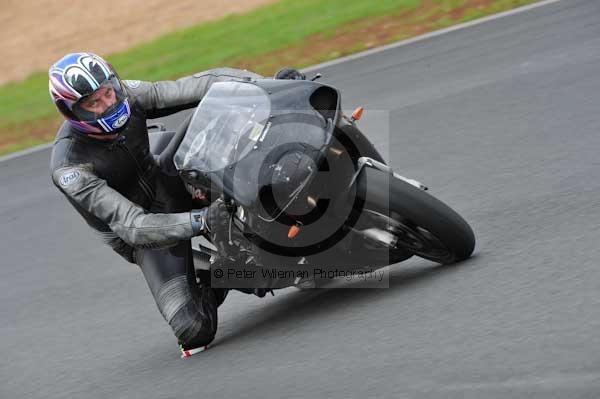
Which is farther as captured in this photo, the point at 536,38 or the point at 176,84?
the point at 536,38

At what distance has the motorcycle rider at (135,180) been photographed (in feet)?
17.5

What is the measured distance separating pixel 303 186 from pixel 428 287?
937 millimetres

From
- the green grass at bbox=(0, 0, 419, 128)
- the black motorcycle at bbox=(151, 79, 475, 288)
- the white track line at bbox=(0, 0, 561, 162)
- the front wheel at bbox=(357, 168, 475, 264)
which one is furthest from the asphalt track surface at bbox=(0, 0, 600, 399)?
the green grass at bbox=(0, 0, 419, 128)

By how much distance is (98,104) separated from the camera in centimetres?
541

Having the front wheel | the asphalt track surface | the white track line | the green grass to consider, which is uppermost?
the front wheel

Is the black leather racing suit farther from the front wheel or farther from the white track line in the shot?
the white track line

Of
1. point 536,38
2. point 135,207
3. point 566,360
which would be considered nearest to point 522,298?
point 566,360

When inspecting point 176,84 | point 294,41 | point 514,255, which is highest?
point 176,84

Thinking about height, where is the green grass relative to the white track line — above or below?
below

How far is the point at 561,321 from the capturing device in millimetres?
4195

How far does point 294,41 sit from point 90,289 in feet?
18.9

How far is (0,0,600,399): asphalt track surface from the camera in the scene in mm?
4211

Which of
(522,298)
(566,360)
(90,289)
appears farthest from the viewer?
(90,289)

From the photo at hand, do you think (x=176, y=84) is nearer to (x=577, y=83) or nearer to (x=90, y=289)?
(x=90, y=289)
